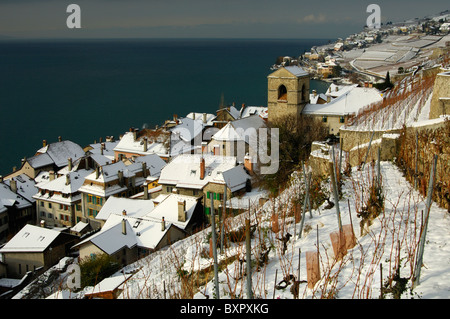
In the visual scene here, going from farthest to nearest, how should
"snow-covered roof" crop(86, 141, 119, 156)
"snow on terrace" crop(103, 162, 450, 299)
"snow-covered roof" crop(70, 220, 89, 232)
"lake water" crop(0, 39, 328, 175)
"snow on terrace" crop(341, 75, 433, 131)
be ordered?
"lake water" crop(0, 39, 328, 175) < "snow-covered roof" crop(86, 141, 119, 156) < "snow-covered roof" crop(70, 220, 89, 232) < "snow on terrace" crop(341, 75, 433, 131) < "snow on terrace" crop(103, 162, 450, 299)

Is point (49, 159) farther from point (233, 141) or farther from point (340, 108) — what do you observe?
point (340, 108)

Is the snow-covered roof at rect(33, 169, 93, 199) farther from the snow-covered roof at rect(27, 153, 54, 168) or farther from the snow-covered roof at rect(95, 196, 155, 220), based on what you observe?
the snow-covered roof at rect(27, 153, 54, 168)

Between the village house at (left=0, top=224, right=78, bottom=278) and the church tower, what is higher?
the church tower

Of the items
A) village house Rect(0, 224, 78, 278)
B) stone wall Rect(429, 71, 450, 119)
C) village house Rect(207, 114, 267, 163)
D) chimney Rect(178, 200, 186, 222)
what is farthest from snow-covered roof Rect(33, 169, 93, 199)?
stone wall Rect(429, 71, 450, 119)

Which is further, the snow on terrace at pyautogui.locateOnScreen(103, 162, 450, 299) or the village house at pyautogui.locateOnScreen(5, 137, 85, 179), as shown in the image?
the village house at pyautogui.locateOnScreen(5, 137, 85, 179)
